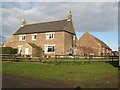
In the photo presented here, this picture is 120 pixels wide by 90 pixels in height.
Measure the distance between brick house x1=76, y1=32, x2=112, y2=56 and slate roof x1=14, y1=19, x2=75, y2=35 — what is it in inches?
314

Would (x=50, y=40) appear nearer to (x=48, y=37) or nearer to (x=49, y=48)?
(x=48, y=37)

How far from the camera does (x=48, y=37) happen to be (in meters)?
56.5

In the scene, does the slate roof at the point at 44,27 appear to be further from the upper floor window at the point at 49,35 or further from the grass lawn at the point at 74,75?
the grass lawn at the point at 74,75

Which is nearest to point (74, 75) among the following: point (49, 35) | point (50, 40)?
point (50, 40)

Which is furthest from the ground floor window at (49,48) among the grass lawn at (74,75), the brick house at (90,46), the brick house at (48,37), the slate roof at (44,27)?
the grass lawn at (74,75)

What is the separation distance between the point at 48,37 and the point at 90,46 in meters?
13.9

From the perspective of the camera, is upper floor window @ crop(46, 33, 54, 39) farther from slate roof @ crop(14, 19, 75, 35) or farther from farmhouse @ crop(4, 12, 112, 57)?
slate roof @ crop(14, 19, 75, 35)

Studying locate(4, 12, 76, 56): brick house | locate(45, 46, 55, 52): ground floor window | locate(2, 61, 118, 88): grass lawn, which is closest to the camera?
locate(2, 61, 118, 88): grass lawn

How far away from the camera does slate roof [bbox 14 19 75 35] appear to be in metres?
56.0

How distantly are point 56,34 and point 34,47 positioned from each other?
637cm

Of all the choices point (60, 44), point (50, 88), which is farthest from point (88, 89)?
point (60, 44)

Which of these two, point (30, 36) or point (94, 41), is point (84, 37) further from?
point (30, 36)

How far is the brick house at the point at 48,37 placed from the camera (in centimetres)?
5444

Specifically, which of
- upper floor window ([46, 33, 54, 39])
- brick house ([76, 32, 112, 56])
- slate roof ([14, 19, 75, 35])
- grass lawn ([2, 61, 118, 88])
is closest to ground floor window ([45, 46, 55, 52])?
upper floor window ([46, 33, 54, 39])
